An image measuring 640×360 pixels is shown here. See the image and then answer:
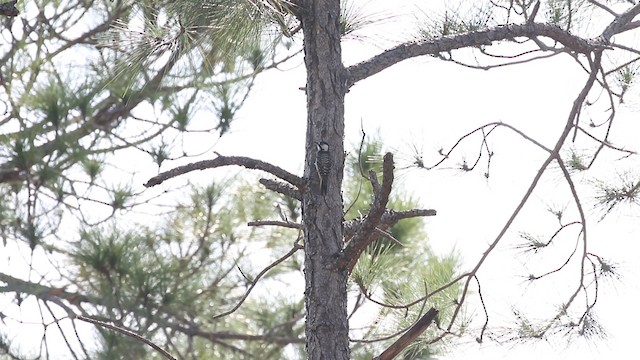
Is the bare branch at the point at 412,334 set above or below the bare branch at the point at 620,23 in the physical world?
below

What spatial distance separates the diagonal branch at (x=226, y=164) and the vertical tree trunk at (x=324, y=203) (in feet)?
0.14

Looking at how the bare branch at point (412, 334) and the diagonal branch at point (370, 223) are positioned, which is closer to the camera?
the diagonal branch at point (370, 223)

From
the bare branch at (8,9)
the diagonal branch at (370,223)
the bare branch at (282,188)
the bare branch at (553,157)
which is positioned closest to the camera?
the bare branch at (8,9)

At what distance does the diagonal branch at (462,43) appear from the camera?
1790 mm

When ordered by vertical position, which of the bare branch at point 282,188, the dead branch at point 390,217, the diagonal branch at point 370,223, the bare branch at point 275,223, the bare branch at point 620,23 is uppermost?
the bare branch at point 620,23

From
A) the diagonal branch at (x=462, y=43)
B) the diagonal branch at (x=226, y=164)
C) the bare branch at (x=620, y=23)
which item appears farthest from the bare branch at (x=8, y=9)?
the bare branch at (x=620, y=23)

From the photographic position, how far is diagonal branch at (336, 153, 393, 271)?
1487 millimetres

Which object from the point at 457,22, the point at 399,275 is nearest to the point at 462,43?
the point at 457,22

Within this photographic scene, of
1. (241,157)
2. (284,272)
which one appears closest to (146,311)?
(284,272)

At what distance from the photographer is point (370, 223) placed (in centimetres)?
161

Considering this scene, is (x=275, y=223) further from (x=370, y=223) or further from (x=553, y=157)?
(x=553, y=157)

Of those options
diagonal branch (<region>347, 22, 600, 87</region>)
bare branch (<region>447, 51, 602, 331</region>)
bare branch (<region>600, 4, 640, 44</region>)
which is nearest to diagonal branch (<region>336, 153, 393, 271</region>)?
diagonal branch (<region>347, 22, 600, 87</region>)

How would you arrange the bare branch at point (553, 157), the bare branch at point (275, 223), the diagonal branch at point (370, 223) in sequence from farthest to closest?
1. the bare branch at point (553, 157)
2. the bare branch at point (275, 223)
3. the diagonal branch at point (370, 223)

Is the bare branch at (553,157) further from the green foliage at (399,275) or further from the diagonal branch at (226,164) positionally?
the diagonal branch at (226,164)
